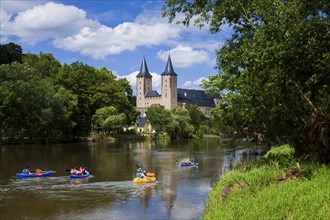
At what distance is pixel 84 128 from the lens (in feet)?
279

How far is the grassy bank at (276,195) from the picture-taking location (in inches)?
353

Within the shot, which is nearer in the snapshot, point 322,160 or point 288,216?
point 288,216

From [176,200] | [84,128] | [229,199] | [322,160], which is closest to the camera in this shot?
[229,199]

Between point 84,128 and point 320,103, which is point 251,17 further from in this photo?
point 84,128

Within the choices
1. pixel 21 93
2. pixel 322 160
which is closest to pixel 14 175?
pixel 322 160

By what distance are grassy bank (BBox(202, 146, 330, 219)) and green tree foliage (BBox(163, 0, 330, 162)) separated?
1857 mm

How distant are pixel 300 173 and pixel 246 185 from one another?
1.68 metres

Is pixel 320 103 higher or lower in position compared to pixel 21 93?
lower

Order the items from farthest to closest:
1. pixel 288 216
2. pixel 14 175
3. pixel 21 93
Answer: pixel 21 93, pixel 14 175, pixel 288 216

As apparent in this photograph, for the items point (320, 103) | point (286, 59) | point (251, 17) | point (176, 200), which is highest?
point (251, 17)

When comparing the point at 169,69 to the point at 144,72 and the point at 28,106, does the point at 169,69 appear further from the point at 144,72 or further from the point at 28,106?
the point at 28,106

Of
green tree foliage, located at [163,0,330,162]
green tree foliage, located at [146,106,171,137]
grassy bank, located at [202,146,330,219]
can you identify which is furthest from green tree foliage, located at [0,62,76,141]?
grassy bank, located at [202,146,330,219]

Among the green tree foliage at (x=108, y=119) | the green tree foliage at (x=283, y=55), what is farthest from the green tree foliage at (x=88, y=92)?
the green tree foliage at (x=283, y=55)

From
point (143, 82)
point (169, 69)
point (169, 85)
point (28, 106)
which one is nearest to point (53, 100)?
point (28, 106)
